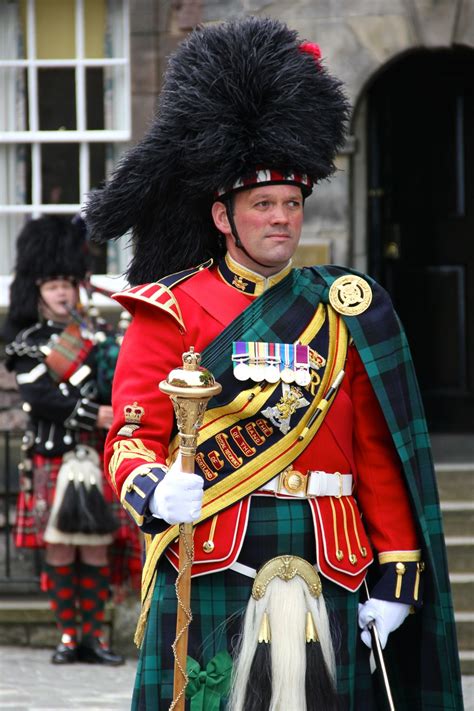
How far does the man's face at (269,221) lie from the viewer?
413cm

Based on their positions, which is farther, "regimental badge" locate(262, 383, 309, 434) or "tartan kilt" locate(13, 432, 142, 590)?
"tartan kilt" locate(13, 432, 142, 590)

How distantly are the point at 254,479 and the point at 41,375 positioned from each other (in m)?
3.87

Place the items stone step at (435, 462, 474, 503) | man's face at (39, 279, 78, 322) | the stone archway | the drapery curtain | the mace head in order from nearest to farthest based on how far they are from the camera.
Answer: the mace head, man's face at (39, 279, 78, 322), stone step at (435, 462, 474, 503), the stone archway, the drapery curtain

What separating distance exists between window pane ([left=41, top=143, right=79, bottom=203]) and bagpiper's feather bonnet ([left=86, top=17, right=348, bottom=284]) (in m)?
5.73

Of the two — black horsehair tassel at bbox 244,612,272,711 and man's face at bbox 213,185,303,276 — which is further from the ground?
man's face at bbox 213,185,303,276

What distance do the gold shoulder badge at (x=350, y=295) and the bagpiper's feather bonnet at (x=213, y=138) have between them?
27 centimetres

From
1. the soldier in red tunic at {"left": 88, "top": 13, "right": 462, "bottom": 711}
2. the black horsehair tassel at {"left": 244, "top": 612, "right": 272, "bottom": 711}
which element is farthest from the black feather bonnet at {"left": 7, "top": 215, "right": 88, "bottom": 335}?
the black horsehair tassel at {"left": 244, "top": 612, "right": 272, "bottom": 711}

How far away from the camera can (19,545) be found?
7.97 metres

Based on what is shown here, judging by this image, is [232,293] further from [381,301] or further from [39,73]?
[39,73]

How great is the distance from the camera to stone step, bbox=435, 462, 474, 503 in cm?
853

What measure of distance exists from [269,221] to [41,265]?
3.97 metres

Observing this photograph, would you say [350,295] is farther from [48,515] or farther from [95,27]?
[95,27]

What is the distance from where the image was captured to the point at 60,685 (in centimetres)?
737

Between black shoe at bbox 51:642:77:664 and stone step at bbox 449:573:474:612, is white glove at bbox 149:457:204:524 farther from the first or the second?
stone step at bbox 449:573:474:612
